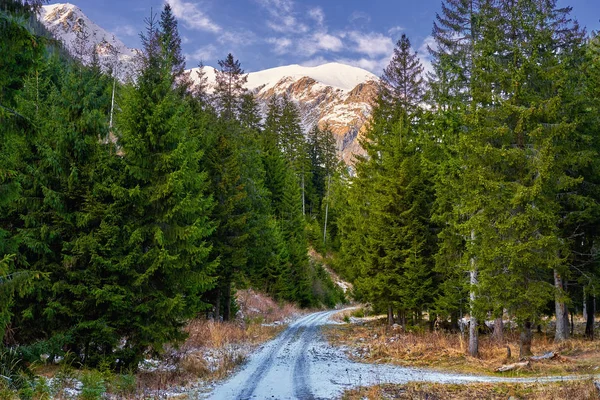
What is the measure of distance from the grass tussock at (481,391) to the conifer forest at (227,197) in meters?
4.29

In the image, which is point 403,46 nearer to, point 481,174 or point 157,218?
point 481,174

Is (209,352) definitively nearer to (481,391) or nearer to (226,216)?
(226,216)

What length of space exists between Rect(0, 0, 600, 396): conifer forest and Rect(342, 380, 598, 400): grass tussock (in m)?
4.29

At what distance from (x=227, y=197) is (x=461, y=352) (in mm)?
14908

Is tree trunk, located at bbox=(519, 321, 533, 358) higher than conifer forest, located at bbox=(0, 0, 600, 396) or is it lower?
lower

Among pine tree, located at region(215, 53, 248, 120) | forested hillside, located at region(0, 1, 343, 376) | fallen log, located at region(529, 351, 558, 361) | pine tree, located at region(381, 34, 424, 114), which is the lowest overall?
fallen log, located at region(529, 351, 558, 361)

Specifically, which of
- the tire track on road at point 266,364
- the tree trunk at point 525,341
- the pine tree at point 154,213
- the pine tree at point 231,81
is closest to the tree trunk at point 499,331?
the tree trunk at point 525,341

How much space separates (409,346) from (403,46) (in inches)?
983

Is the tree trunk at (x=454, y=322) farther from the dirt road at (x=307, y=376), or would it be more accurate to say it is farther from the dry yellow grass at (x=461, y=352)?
the dirt road at (x=307, y=376)

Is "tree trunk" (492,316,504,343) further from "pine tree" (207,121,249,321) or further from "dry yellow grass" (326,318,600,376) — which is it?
"pine tree" (207,121,249,321)

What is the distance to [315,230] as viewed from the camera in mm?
62688

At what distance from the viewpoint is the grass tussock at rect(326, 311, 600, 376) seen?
13.8m

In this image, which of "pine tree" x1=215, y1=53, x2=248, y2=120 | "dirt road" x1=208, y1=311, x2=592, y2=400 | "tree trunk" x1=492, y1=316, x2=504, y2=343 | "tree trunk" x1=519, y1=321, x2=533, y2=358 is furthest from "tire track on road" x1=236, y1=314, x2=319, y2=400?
"pine tree" x1=215, y1=53, x2=248, y2=120

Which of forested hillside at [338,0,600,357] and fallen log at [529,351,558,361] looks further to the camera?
forested hillside at [338,0,600,357]
